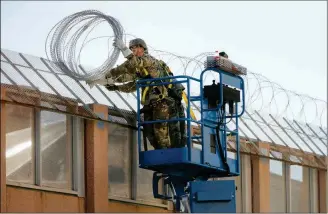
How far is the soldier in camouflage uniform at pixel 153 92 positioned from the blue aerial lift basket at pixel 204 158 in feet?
0.62

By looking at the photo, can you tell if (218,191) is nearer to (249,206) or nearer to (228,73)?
(228,73)

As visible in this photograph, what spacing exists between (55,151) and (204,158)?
8.53 ft

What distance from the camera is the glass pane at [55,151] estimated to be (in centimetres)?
2203

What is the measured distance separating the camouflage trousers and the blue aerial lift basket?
216mm

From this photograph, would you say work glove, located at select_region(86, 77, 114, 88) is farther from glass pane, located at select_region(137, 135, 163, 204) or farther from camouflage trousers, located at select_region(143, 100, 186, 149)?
glass pane, located at select_region(137, 135, 163, 204)

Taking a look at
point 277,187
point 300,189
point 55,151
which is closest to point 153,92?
point 55,151

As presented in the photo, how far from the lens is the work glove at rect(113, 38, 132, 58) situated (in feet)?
73.9

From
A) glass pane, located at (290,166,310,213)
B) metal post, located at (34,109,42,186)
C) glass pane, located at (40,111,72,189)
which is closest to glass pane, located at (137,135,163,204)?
glass pane, located at (40,111,72,189)

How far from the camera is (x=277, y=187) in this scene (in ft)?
97.9

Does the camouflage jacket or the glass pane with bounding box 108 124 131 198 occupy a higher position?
the camouflage jacket

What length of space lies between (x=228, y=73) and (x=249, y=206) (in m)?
6.13

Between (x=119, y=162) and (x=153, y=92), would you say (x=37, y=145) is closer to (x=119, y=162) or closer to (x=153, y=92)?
(x=153, y=92)

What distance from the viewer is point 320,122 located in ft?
99.9

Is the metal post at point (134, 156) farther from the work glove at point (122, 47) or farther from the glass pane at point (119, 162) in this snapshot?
the work glove at point (122, 47)
